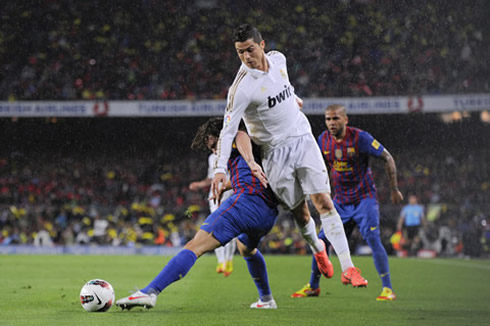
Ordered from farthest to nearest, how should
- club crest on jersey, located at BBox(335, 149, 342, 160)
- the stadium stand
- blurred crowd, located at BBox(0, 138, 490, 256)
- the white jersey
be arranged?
the stadium stand → blurred crowd, located at BBox(0, 138, 490, 256) → club crest on jersey, located at BBox(335, 149, 342, 160) → the white jersey

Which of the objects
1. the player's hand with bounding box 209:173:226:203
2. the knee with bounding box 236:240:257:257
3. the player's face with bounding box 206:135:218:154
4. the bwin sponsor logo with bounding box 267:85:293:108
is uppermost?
the bwin sponsor logo with bounding box 267:85:293:108

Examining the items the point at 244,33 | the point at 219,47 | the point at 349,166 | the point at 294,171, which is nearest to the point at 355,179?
the point at 349,166

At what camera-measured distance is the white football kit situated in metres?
4.93

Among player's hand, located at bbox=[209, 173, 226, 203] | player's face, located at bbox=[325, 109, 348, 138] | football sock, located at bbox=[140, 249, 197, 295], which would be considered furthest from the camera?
player's face, located at bbox=[325, 109, 348, 138]

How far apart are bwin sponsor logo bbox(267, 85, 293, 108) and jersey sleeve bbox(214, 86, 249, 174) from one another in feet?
→ 0.70

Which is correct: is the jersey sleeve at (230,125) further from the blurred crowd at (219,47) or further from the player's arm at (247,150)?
the blurred crowd at (219,47)

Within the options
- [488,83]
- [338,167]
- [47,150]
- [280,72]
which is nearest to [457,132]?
[488,83]

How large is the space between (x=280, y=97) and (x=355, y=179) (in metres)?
2.02

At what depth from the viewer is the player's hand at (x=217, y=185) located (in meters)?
4.39

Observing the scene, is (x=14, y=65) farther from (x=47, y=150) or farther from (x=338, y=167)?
(x=338, y=167)

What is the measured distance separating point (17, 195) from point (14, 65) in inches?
163

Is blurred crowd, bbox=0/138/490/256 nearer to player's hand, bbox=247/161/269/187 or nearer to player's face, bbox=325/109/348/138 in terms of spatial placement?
player's face, bbox=325/109/348/138

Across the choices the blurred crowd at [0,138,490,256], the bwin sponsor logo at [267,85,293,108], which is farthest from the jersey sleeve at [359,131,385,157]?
the blurred crowd at [0,138,490,256]

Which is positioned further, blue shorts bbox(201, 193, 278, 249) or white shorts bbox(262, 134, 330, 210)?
white shorts bbox(262, 134, 330, 210)
